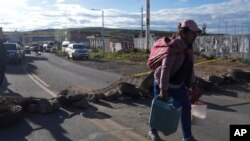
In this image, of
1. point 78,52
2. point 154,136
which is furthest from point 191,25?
point 78,52

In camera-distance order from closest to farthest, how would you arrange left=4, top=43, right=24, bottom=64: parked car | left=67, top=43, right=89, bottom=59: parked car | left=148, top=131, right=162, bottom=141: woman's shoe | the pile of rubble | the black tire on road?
left=148, top=131, right=162, bottom=141: woman's shoe
the black tire on road
the pile of rubble
left=4, top=43, right=24, bottom=64: parked car
left=67, top=43, right=89, bottom=59: parked car

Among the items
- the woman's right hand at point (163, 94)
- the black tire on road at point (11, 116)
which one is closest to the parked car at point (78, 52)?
the black tire on road at point (11, 116)

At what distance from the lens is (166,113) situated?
6.39 m

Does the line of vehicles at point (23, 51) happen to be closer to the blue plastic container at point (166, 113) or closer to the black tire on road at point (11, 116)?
the black tire on road at point (11, 116)

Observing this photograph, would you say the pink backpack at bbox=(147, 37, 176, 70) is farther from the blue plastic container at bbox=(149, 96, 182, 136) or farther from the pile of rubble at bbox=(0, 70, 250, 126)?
the pile of rubble at bbox=(0, 70, 250, 126)

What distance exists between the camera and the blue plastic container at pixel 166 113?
6.39 metres

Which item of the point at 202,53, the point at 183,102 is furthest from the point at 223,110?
the point at 202,53

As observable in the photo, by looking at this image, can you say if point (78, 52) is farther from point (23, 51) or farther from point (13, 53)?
point (13, 53)

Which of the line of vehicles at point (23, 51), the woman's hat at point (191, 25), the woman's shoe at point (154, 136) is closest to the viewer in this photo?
the woman's hat at point (191, 25)

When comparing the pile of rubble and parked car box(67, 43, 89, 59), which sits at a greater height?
the pile of rubble

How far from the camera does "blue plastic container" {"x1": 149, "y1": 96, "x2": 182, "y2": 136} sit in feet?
21.0

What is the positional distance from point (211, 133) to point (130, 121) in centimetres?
177

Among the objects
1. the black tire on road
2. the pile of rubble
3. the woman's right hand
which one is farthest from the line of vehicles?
the woman's right hand

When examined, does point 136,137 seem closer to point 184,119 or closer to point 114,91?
point 184,119
